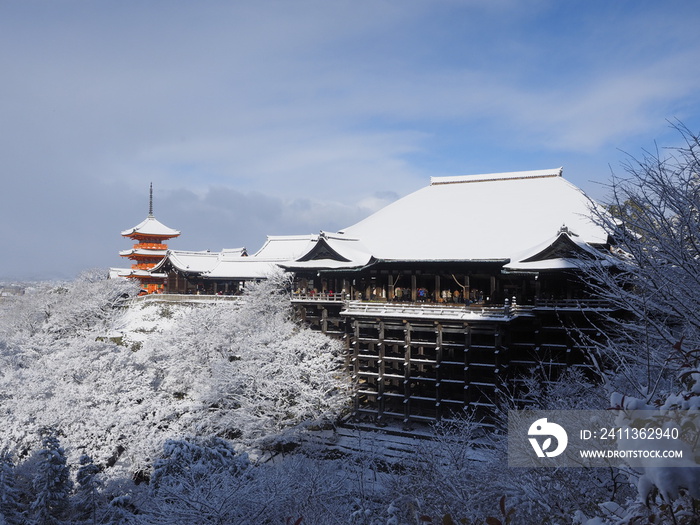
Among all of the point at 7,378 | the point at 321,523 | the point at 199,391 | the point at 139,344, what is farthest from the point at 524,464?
the point at 139,344

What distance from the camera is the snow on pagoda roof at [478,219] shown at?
24.2 metres

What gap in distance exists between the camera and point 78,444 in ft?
64.2

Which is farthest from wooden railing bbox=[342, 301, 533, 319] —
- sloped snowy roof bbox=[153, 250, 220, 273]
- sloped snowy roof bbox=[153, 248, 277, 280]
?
sloped snowy roof bbox=[153, 250, 220, 273]

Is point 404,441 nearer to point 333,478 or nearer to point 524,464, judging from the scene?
point 333,478

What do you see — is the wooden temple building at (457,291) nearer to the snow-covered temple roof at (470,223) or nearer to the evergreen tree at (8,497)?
the snow-covered temple roof at (470,223)

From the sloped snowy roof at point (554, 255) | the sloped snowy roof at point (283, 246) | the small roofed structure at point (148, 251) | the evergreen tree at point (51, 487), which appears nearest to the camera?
the evergreen tree at point (51, 487)

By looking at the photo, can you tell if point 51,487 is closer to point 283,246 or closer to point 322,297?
point 322,297

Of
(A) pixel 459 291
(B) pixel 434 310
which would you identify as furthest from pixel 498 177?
(B) pixel 434 310

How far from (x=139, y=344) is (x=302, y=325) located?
11601 mm

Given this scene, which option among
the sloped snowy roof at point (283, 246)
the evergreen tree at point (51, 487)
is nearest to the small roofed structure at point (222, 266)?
the sloped snowy roof at point (283, 246)

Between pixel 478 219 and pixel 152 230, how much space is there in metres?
33.9

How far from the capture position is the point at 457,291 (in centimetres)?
2605

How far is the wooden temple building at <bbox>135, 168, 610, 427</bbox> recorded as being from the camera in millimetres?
21703

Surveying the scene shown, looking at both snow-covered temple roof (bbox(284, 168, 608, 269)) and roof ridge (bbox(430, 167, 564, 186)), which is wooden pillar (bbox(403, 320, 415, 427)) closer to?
snow-covered temple roof (bbox(284, 168, 608, 269))
